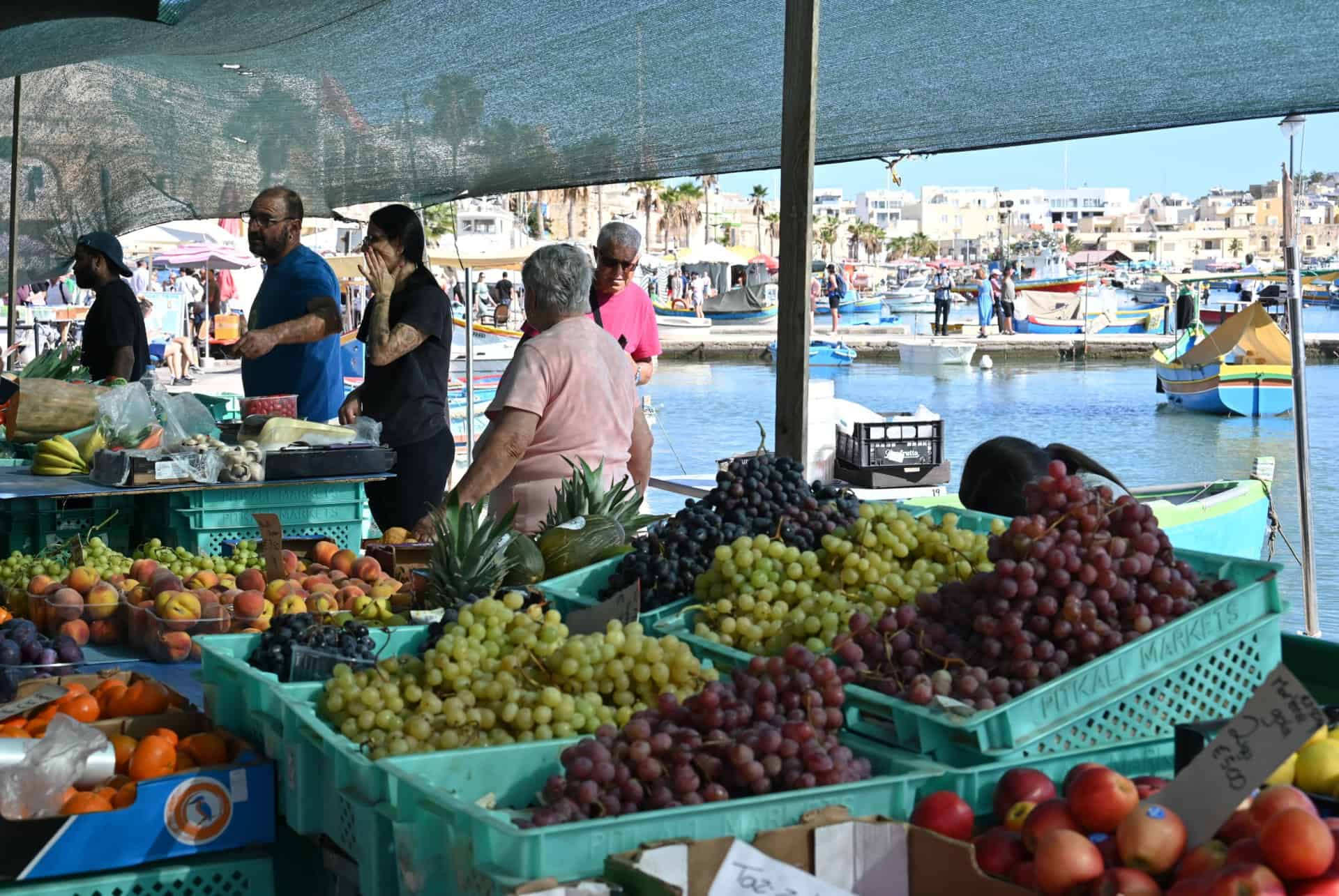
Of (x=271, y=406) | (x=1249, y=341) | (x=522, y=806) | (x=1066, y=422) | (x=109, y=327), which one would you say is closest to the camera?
(x=522, y=806)

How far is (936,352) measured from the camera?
30531 mm

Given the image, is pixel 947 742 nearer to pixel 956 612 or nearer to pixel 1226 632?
pixel 956 612

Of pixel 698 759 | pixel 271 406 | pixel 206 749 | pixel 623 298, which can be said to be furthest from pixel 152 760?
pixel 623 298

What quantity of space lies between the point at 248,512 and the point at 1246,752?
10.6 ft

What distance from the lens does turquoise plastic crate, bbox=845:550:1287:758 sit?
1.73 m

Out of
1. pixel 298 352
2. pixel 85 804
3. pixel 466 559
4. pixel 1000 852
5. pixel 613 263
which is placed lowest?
pixel 85 804

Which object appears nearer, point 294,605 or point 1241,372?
point 294,605

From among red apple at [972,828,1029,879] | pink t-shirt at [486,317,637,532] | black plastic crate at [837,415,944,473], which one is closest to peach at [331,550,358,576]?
pink t-shirt at [486,317,637,532]

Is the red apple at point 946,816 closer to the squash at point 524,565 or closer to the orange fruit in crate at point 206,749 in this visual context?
the orange fruit in crate at point 206,749

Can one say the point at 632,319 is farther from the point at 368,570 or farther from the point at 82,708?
the point at 82,708

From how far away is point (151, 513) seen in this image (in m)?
4.18

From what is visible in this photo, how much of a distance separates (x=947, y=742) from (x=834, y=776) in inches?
8.7

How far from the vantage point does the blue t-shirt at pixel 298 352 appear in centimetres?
472

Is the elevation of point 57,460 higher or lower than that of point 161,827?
higher
